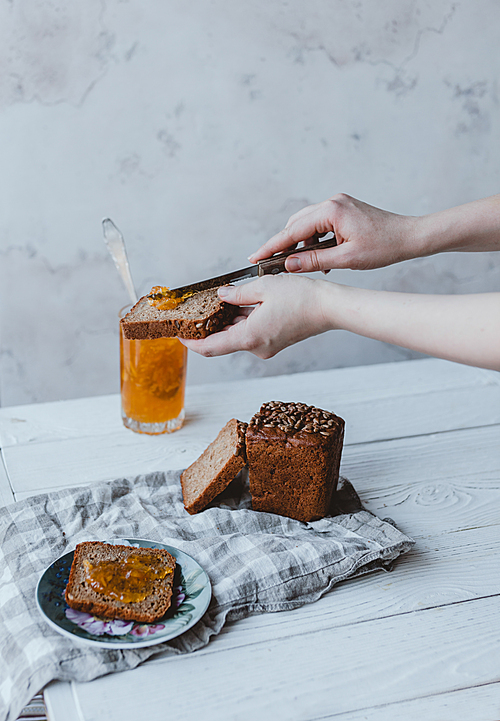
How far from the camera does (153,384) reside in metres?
1.52

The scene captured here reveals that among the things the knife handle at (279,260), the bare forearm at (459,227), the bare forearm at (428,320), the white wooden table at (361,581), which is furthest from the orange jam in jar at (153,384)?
the bare forearm at (459,227)

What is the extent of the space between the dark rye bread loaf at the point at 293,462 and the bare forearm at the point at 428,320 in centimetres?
21

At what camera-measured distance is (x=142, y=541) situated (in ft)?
3.55

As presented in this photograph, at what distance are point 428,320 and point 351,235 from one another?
1.35 feet

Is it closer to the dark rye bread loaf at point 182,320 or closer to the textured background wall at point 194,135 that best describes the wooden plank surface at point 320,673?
the dark rye bread loaf at point 182,320

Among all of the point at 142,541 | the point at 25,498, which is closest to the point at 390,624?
the point at 142,541

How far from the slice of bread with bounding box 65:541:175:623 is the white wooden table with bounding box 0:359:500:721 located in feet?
0.27

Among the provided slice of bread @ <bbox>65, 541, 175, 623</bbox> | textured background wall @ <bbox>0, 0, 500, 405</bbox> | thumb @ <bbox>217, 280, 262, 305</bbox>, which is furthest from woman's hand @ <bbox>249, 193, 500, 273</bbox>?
textured background wall @ <bbox>0, 0, 500, 405</bbox>

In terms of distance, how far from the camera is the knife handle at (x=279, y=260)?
4.52ft

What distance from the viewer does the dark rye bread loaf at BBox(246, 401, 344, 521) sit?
3.89 ft

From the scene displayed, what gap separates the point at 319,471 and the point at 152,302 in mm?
493

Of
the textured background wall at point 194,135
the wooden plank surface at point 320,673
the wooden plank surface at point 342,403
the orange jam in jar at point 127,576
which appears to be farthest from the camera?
the textured background wall at point 194,135

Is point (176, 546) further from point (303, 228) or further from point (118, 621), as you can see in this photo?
point (303, 228)

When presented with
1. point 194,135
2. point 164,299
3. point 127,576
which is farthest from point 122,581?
point 194,135
